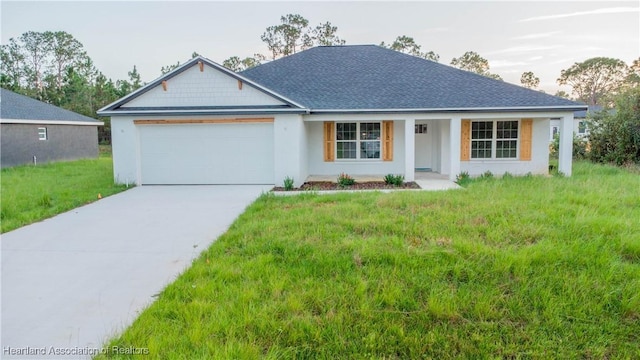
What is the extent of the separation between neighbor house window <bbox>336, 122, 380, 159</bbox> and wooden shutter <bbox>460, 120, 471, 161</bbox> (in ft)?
10.1

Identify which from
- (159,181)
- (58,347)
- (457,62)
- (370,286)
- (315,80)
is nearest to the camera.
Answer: (58,347)

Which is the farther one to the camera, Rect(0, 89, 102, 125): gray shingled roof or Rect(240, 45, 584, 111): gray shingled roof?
Rect(0, 89, 102, 125): gray shingled roof

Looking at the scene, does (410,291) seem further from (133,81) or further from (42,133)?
(133,81)

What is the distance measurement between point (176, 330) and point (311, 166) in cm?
1198

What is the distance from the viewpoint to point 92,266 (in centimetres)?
544

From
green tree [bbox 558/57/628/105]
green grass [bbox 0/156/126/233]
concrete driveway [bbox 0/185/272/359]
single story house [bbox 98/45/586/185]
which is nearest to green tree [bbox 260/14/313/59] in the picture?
green grass [bbox 0/156/126/233]

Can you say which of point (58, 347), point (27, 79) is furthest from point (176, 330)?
point (27, 79)

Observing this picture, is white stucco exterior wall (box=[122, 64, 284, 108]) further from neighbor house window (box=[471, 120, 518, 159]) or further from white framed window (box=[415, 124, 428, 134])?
neighbor house window (box=[471, 120, 518, 159])

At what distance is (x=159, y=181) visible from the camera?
1359 centimetres

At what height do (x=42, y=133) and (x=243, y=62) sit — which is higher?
(x=243, y=62)

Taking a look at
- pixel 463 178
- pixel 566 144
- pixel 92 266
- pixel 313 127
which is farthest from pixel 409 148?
pixel 92 266

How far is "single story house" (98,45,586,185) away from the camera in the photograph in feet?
42.4

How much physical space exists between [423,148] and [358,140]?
2.99 metres

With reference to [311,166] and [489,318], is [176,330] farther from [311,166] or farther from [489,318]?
[311,166]
